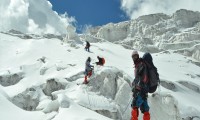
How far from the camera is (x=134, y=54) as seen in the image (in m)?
12.7

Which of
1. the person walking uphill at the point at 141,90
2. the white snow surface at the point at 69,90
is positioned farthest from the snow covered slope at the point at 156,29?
the person walking uphill at the point at 141,90

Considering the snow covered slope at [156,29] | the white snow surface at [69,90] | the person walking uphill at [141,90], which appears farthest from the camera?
the snow covered slope at [156,29]

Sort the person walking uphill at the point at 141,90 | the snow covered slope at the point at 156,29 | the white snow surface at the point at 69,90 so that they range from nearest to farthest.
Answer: the person walking uphill at the point at 141,90 < the white snow surface at the point at 69,90 < the snow covered slope at the point at 156,29

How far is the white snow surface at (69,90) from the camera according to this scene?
56.1 feet

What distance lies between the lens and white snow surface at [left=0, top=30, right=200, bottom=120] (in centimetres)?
1709

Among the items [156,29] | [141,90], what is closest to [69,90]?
[141,90]

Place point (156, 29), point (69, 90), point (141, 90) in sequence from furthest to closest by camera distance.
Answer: point (156, 29), point (69, 90), point (141, 90)

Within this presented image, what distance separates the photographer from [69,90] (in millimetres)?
25625

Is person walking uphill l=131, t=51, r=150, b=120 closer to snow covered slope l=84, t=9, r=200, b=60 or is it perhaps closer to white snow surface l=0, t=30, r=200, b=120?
white snow surface l=0, t=30, r=200, b=120

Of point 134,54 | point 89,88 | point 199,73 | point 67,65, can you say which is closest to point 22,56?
point 67,65

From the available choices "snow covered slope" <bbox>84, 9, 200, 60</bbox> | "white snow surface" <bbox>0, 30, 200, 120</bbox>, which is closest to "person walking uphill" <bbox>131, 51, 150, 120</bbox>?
"white snow surface" <bbox>0, 30, 200, 120</bbox>

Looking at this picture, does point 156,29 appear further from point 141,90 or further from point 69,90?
point 141,90

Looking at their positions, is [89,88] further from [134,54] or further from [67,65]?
[134,54]

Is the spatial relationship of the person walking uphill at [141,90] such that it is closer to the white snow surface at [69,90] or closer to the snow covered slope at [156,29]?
the white snow surface at [69,90]
